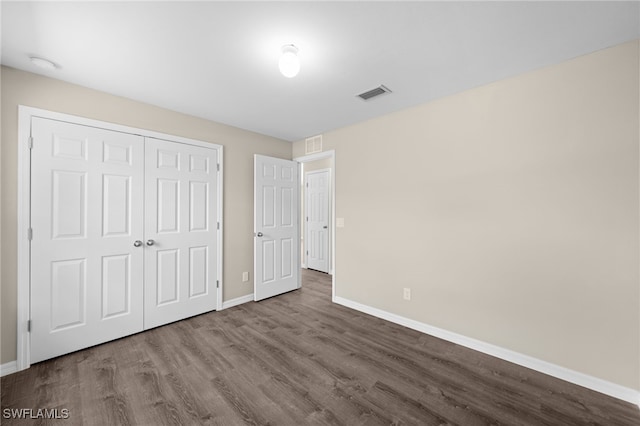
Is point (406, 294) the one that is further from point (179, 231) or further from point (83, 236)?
point (83, 236)

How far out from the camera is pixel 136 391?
1809 millimetres

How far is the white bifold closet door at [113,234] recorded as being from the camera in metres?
2.16

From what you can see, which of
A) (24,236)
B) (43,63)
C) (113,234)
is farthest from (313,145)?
(24,236)

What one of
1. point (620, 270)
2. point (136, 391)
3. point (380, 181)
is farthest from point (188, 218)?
point (620, 270)

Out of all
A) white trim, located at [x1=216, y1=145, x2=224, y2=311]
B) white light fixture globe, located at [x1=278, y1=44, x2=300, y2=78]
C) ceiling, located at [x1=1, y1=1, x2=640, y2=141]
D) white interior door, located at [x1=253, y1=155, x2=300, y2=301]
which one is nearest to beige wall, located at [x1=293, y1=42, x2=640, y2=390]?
ceiling, located at [x1=1, y1=1, x2=640, y2=141]

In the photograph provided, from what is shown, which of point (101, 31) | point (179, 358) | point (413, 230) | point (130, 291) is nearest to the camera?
point (101, 31)

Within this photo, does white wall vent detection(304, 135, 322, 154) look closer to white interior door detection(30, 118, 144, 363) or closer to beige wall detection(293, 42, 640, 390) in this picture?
beige wall detection(293, 42, 640, 390)

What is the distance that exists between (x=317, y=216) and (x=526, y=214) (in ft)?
12.3

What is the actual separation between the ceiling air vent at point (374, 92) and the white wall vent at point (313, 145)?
50.5 inches

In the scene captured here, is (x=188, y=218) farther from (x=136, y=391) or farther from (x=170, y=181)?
(x=136, y=391)

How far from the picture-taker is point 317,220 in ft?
17.7

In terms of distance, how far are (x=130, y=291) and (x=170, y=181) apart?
1239 mm

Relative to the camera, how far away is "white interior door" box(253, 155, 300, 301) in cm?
363

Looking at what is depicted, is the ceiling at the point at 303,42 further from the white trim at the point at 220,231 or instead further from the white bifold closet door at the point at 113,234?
the white trim at the point at 220,231
